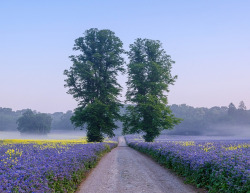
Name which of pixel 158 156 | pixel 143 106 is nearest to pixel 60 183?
pixel 158 156

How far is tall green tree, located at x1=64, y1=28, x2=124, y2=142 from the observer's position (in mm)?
44438

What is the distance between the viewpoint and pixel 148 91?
4825 centimetres

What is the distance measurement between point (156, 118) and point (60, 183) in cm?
3699

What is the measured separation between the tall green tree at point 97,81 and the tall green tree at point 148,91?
2683 mm

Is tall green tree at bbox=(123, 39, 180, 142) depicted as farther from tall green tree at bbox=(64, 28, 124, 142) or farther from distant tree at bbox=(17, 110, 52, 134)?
distant tree at bbox=(17, 110, 52, 134)

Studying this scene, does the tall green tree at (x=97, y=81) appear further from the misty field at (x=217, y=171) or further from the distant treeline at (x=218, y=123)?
the distant treeline at (x=218, y=123)

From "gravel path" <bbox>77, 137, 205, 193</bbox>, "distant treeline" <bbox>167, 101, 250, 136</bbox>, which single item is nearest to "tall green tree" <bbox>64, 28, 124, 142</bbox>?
"gravel path" <bbox>77, 137, 205, 193</bbox>

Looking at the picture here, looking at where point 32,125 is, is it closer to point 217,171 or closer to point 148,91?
point 148,91

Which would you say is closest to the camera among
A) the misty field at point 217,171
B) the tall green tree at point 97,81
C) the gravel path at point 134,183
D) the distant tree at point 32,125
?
the misty field at point 217,171

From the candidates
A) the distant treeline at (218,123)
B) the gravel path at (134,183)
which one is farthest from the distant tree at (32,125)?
the gravel path at (134,183)

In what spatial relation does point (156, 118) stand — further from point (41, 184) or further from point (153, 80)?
point (41, 184)

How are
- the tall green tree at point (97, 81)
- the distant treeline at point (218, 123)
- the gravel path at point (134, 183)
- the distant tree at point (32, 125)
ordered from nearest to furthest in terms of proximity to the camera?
the gravel path at point (134, 183)
the tall green tree at point (97, 81)
the distant treeline at point (218, 123)
the distant tree at point (32, 125)

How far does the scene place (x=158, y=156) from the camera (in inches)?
845

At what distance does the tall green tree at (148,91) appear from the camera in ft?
151
